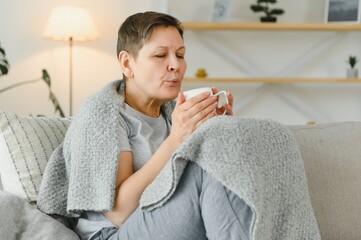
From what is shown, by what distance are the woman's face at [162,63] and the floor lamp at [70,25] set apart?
7.72ft

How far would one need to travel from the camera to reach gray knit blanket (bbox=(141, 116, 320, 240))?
1.49 meters

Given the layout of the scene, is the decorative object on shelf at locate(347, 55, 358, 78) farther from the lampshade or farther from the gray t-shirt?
the gray t-shirt

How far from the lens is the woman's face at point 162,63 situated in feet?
6.32

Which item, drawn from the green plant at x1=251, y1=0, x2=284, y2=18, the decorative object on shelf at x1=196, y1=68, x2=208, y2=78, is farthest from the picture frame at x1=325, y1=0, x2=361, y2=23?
the decorative object on shelf at x1=196, y1=68, x2=208, y2=78

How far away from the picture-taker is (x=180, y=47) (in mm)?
1948

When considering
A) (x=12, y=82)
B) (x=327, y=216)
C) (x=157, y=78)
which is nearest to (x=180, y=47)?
(x=157, y=78)

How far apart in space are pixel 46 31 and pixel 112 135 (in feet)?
8.62

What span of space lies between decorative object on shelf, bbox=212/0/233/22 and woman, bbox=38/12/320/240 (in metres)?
2.58

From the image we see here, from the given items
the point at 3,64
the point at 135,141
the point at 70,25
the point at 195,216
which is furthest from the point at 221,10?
the point at 195,216

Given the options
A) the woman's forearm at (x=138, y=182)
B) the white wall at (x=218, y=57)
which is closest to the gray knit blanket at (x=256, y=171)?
the woman's forearm at (x=138, y=182)

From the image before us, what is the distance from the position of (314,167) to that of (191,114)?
19.0 inches

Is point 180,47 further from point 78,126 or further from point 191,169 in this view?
point 191,169

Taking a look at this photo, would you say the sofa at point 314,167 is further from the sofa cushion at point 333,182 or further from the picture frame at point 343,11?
the picture frame at point 343,11

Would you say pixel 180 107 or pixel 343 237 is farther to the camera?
pixel 343 237
